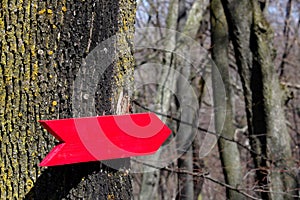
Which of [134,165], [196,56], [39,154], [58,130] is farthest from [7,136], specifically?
[196,56]

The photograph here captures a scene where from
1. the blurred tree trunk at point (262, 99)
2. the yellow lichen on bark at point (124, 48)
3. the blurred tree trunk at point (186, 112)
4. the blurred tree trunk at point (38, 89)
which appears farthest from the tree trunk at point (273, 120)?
the blurred tree trunk at point (38, 89)

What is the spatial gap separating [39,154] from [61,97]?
0.71 ft

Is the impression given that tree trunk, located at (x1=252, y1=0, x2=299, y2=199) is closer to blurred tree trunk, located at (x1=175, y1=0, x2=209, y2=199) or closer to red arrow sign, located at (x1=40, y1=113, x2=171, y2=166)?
blurred tree trunk, located at (x1=175, y1=0, x2=209, y2=199)

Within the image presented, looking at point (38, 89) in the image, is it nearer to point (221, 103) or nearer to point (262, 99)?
point (262, 99)

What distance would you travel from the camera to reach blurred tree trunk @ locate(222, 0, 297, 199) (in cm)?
478

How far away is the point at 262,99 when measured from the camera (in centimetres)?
496

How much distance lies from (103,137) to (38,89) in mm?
296

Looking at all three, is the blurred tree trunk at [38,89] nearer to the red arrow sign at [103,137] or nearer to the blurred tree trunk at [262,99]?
the red arrow sign at [103,137]

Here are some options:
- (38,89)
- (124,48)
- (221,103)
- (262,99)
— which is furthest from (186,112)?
(38,89)

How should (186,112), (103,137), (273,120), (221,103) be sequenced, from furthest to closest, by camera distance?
(186,112)
(221,103)
(273,120)
(103,137)

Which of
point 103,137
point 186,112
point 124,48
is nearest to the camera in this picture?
point 103,137

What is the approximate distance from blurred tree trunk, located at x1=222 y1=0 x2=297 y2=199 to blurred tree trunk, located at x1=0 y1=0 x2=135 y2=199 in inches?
122

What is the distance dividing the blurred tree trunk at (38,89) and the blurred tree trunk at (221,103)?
3.45 m

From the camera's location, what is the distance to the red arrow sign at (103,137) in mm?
A: 1669
